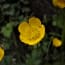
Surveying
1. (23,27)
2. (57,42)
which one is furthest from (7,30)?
(57,42)

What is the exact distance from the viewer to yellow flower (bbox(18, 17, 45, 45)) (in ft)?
8.63

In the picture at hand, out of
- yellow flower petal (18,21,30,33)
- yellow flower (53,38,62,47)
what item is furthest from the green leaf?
yellow flower (53,38,62,47)

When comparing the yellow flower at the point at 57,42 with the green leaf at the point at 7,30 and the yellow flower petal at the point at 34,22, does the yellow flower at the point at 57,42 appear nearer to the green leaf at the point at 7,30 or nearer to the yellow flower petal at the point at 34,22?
the yellow flower petal at the point at 34,22

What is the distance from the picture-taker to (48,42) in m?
2.66

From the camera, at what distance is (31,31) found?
2.67 m

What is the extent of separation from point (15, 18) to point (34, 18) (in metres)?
0.18

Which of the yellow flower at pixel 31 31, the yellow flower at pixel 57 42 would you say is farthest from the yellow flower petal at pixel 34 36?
the yellow flower at pixel 57 42

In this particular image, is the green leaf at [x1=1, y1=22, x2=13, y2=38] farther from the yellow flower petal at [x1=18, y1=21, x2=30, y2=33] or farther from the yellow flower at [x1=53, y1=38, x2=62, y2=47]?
the yellow flower at [x1=53, y1=38, x2=62, y2=47]

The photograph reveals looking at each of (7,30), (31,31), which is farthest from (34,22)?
(7,30)

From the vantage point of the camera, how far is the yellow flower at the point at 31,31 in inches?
104

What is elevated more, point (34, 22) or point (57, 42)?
point (34, 22)

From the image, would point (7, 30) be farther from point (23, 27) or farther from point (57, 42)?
point (57, 42)

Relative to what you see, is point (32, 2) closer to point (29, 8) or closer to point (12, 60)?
point (29, 8)

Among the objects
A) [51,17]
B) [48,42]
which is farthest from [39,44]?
[51,17]
